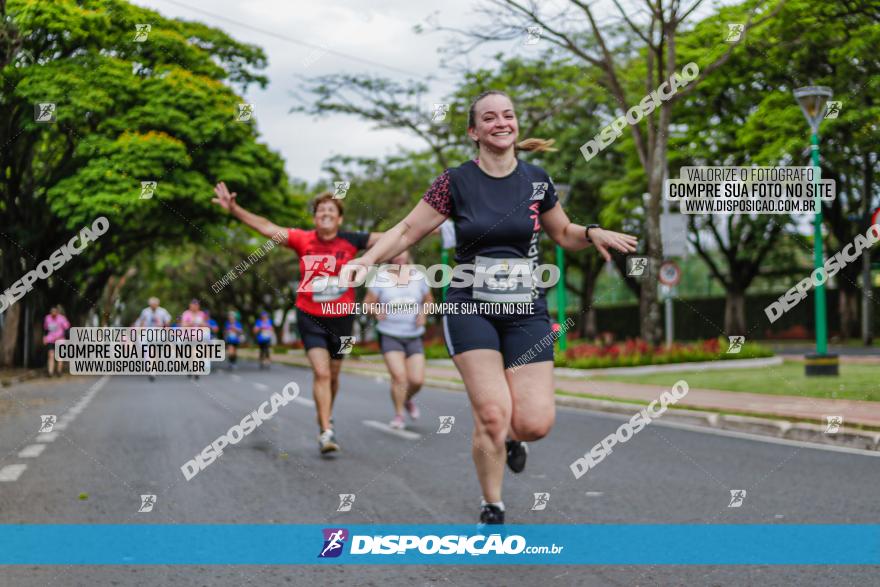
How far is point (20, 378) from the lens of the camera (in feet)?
78.7

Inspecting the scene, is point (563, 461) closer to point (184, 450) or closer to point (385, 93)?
point (184, 450)

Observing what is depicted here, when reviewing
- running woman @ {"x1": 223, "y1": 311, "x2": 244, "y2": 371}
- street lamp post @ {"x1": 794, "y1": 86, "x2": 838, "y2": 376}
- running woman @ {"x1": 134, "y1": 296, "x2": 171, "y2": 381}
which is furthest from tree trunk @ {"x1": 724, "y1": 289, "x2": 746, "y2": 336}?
running woman @ {"x1": 134, "y1": 296, "x2": 171, "y2": 381}

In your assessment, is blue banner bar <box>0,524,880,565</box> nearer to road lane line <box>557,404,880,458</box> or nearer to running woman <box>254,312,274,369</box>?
road lane line <box>557,404,880,458</box>

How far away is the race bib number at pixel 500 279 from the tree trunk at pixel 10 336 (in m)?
27.8

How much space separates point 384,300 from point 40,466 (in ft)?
11.5

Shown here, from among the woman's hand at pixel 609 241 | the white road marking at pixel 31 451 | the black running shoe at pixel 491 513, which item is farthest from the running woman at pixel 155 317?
the woman's hand at pixel 609 241

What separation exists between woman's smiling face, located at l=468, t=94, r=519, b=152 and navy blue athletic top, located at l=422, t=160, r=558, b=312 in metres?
0.15

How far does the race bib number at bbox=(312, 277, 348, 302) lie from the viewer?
24.0 feet

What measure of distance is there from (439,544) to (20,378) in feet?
71.2

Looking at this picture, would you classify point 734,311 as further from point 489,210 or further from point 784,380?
point 489,210

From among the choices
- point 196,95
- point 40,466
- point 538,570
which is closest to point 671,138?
point 196,95

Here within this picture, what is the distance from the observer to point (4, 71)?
2097 cm

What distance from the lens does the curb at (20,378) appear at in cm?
2197

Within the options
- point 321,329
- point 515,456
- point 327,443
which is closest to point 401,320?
point 321,329
